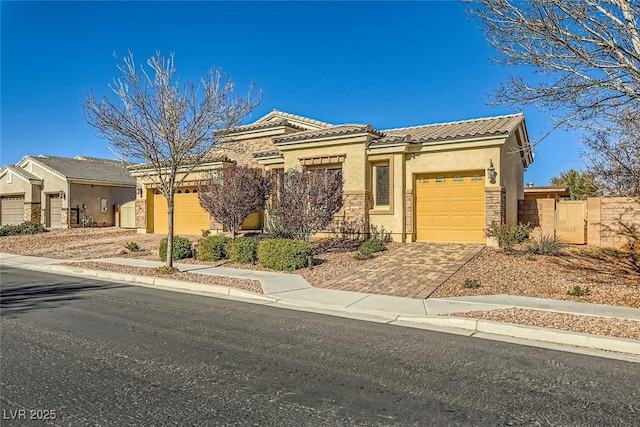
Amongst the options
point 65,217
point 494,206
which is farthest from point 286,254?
point 65,217

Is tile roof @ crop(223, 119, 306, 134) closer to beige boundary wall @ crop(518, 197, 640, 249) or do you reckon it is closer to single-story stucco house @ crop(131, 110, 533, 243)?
single-story stucco house @ crop(131, 110, 533, 243)

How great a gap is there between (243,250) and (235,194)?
2.54 metres

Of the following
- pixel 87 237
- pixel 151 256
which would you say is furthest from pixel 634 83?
pixel 87 237

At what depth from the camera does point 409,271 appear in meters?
12.4

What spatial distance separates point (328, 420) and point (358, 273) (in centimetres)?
841

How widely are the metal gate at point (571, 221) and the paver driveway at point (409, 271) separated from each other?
3.32 m

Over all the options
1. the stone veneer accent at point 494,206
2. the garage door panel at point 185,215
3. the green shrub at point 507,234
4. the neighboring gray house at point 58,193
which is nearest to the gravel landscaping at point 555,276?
the green shrub at point 507,234

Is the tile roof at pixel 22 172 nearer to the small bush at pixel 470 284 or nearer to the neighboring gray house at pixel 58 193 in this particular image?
the neighboring gray house at pixel 58 193

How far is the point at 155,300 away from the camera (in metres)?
9.78

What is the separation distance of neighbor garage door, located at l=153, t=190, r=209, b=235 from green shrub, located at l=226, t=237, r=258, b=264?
899 cm

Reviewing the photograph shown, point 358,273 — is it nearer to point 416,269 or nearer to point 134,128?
point 416,269

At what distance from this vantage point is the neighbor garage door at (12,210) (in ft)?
109

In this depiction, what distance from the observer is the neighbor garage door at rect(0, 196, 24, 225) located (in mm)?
33250

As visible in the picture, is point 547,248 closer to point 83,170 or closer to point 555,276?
point 555,276
